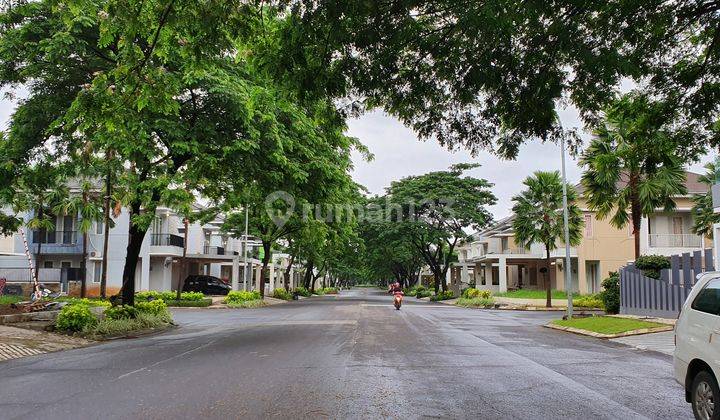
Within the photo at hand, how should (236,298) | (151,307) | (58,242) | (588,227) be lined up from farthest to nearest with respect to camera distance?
(588,227)
(58,242)
(236,298)
(151,307)

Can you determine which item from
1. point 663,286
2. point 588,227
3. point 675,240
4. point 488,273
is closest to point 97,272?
point 588,227

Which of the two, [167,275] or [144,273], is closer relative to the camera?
[144,273]

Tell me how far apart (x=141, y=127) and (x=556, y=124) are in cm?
985

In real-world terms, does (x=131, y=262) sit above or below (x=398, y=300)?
above

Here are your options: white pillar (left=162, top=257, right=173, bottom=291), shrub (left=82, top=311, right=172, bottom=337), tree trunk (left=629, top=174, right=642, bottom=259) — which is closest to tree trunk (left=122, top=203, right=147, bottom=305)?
shrub (left=82, top=311, right=172, bottom=337)

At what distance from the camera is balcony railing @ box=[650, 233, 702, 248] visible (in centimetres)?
3912

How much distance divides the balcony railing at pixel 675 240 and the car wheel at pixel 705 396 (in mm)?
36381

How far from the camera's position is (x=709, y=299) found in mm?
6488

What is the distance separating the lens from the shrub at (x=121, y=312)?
58.3ft

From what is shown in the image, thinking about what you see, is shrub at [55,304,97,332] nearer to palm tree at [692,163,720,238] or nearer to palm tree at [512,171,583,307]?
palm tree at [512,171,583,307]

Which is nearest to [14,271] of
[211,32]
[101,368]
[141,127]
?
[141,127]

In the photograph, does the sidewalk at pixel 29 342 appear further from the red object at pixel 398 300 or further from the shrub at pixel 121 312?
the red object at pixel 398 300

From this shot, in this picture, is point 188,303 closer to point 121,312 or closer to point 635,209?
point 121,312

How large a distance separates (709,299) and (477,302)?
33.0 m
